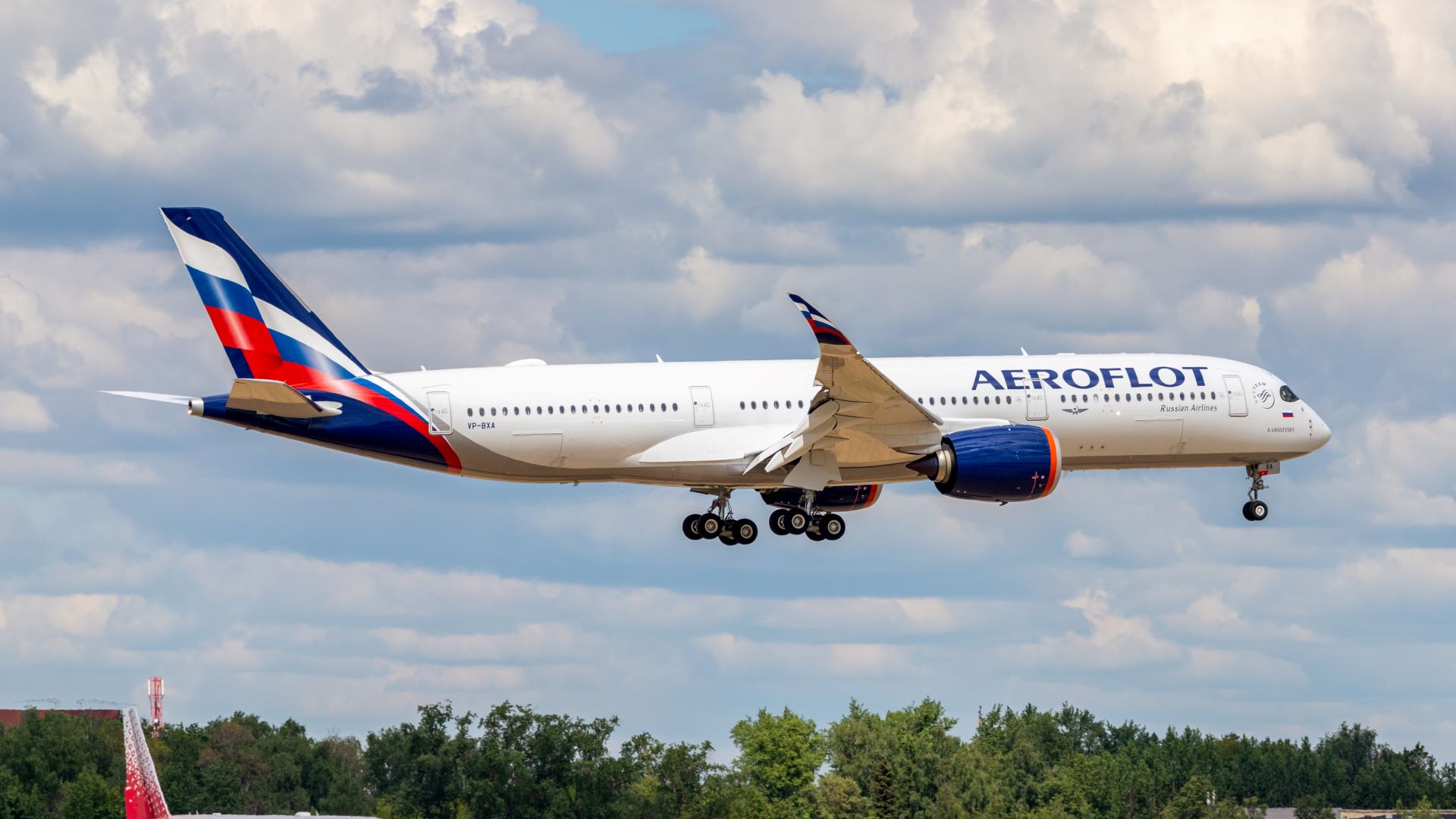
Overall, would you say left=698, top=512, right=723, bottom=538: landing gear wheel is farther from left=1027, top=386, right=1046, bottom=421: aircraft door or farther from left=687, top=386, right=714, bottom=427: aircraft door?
left=1027, top=386, right=1046, bottom=421: aircraft door

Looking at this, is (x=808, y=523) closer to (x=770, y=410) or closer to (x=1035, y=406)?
(x=770, y=410)

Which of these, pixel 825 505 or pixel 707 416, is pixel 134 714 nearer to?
pixel 707 416

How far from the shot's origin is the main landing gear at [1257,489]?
87625mm

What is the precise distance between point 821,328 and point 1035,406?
13.0 metres

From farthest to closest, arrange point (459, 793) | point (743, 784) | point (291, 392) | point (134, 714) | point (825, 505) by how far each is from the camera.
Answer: point (743, 784) → point (459, 793) → point (825, 505) → point (291, 392) → point (134, 714)

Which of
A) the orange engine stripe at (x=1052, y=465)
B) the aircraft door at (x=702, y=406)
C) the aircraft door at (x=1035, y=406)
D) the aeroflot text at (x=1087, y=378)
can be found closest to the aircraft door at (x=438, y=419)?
the aircraft door at (x=702, y=406)

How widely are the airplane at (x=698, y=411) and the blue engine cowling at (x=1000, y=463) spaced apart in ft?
0.23

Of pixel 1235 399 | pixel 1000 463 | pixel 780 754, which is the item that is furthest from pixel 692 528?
pixel 780 754

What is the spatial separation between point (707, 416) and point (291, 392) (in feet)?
47.5

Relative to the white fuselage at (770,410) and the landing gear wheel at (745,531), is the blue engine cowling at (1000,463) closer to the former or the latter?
the white fuselage at (770,410)

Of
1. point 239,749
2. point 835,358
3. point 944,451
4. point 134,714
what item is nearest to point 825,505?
point 944,451

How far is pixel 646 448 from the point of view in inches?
3103

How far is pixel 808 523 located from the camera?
84438mm

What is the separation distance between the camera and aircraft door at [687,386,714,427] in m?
79.4
